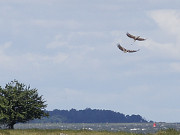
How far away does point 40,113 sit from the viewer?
6325cm

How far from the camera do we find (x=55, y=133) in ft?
168

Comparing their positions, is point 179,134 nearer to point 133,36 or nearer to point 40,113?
point 133,36

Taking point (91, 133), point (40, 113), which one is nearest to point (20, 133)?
point (91, 133)

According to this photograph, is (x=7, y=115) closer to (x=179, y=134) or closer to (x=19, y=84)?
(x=19, y=84)

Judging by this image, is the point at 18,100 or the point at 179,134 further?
the point at 18,100

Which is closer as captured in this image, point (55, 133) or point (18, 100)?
point (55, 133)

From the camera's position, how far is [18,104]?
6150 centimetres

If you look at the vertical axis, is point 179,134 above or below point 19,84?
below

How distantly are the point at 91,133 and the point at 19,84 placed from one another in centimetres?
1652

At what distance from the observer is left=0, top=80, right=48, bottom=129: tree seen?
6069 centimetres

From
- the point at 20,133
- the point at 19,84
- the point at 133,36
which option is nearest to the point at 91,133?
the point at 20,133

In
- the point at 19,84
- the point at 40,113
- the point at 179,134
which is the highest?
the point at 19,84

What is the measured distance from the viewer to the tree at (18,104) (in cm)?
6069

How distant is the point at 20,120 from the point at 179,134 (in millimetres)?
23032
